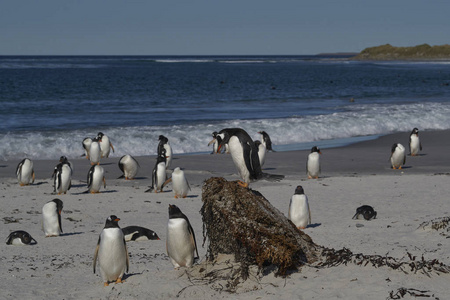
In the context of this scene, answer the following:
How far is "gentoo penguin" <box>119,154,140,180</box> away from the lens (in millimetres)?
15961

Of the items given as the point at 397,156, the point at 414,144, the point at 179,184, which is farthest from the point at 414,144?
A: the point at 179,184

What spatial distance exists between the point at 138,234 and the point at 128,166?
6.43m

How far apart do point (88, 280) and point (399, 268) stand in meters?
3.54

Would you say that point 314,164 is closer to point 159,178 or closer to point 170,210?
point 159,178

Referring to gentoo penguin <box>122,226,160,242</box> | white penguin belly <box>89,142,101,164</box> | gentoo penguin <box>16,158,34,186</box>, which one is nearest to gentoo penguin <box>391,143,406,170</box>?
white penguin belly <box>89,142,101,164</box>

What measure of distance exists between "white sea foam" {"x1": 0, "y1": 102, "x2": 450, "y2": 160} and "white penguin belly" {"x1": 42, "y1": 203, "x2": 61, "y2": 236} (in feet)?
39.4

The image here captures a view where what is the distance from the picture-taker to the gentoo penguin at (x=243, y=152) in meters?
9.57

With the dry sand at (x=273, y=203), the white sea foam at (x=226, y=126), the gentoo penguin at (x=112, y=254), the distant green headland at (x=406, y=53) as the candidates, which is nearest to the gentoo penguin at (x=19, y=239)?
the dry sand at (x=273, y=203)

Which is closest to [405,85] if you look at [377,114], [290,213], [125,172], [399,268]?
[377,114]

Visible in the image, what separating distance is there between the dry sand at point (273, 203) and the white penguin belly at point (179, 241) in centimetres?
22

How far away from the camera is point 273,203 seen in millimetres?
12609

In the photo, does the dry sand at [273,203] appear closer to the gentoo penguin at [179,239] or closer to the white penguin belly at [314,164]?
the gentoo penguin at [179,239]

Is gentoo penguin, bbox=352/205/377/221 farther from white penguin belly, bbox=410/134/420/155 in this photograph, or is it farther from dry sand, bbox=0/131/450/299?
white penguin belly, bbox=410/134/420/155

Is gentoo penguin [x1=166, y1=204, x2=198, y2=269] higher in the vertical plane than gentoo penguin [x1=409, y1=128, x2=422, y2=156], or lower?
higher
